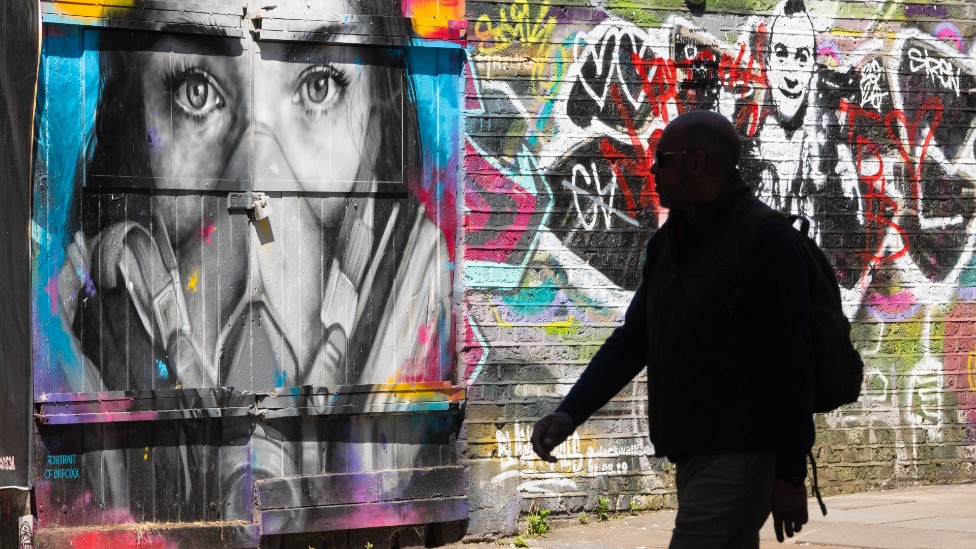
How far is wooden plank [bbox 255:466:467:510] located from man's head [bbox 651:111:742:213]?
429 centimetres

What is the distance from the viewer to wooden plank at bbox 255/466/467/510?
7590mm

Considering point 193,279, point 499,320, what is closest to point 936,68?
point 499,320

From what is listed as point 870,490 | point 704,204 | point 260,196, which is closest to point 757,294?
point 704,204

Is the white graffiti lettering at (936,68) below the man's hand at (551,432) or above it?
above

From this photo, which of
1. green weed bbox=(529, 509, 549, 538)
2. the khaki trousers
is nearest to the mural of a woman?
green weed bbox=(529, 509, 549, 538)

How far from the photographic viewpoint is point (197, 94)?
7496 millimetres

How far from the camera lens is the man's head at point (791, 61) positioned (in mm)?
8734

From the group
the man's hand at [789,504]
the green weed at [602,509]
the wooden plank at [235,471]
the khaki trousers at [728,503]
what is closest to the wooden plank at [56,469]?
the wooden plank at [235,471]

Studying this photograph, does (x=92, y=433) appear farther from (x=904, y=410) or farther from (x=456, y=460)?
(x=904, y=410)

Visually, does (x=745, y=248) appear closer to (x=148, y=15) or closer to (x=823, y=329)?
(x=823, y=329)

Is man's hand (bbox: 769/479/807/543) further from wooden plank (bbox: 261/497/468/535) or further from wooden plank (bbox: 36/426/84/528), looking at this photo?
wooden plank (bbox: 36/426/84/528)

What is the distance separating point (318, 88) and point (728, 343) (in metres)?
4.55

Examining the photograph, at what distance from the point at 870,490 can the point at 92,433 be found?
17.0 ft

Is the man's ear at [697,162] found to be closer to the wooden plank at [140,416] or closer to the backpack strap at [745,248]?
the backpack strap at [745,248]
